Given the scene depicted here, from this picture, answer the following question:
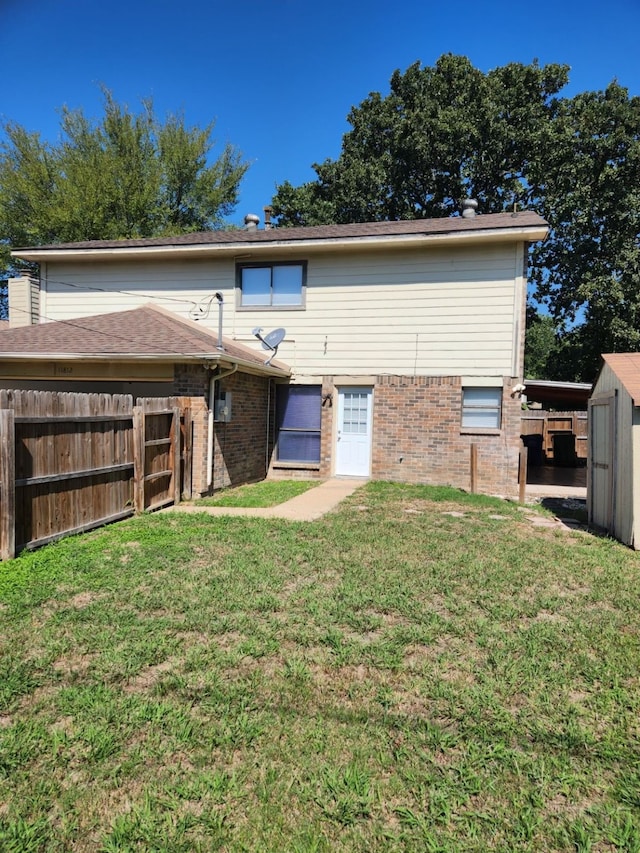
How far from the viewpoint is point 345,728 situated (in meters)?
2.46

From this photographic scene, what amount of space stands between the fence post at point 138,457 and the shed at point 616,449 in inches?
253

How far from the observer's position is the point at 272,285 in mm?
12016

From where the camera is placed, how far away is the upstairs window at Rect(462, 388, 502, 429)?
10.8 metres

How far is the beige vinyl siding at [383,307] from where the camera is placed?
10.8 metres

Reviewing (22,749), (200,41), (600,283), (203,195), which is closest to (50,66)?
(200,41)

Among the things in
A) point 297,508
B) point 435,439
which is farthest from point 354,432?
point 297,508

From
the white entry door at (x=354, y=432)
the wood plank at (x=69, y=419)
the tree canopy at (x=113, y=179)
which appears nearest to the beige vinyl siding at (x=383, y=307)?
the white entry door at (x=354, y=432)

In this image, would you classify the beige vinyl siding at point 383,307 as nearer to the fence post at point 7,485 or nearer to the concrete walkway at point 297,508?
the concrete walkway at point 297,508

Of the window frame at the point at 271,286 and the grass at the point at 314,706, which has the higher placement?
the window frame at the point at 271,286

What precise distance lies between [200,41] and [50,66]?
4.05m

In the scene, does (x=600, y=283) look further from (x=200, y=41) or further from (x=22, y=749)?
(x=22, y=749)

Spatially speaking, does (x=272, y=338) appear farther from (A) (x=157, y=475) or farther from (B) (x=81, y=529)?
(B) (x=81, y=529)

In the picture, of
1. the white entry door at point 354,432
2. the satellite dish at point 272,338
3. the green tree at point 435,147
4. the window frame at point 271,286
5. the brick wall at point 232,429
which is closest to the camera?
the brick wall at point 232,429

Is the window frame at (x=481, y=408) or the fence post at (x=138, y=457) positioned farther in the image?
the window frame at (x=481, y=408)
